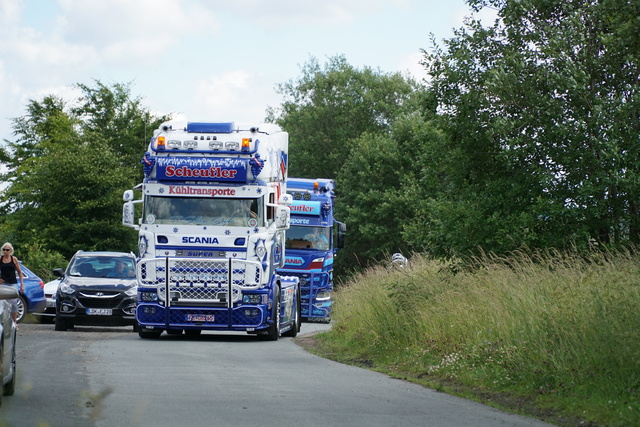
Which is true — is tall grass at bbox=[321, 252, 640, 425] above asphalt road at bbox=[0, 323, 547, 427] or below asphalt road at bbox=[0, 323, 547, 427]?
above

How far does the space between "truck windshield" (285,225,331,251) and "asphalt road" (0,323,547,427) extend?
1557 cm

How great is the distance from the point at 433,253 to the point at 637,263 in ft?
23.6

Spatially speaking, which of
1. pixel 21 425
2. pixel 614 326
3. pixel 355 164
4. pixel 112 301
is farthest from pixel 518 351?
pixel 355 164

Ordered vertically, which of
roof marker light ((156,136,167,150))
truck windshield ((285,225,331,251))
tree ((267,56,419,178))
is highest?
tree ((267,56,419,178))

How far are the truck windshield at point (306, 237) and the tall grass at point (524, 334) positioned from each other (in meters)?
13.7

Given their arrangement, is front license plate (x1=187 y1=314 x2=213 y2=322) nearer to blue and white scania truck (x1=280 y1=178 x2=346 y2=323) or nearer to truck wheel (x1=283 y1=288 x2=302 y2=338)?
truck wheel (x1=283 y1=288 x2=302 y2=338)

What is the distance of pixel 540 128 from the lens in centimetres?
1992

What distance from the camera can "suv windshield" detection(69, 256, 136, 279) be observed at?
2611 centimetres

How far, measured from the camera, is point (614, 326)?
11484 millimetres

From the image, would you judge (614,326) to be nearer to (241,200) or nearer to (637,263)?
(637,263)

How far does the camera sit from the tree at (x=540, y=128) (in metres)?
19.1

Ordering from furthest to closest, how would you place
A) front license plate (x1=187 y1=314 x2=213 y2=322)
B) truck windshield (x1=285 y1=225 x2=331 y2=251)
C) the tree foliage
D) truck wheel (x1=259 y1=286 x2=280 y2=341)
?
the tree foliage < truck windshield (x1=285 y1=225 x2=331 y2=251) < truck wheel (x1=259 y1=286 x2=280 y2=341) < front license plate (x1=187 y1=314 x2=213 y2=322)

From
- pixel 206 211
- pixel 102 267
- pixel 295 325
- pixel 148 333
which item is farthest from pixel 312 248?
pixel 206 211

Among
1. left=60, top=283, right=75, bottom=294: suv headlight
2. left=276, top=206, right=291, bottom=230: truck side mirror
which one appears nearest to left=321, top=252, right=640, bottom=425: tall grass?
left=276, top=206, right=291, bottom=230: truck side mirror
